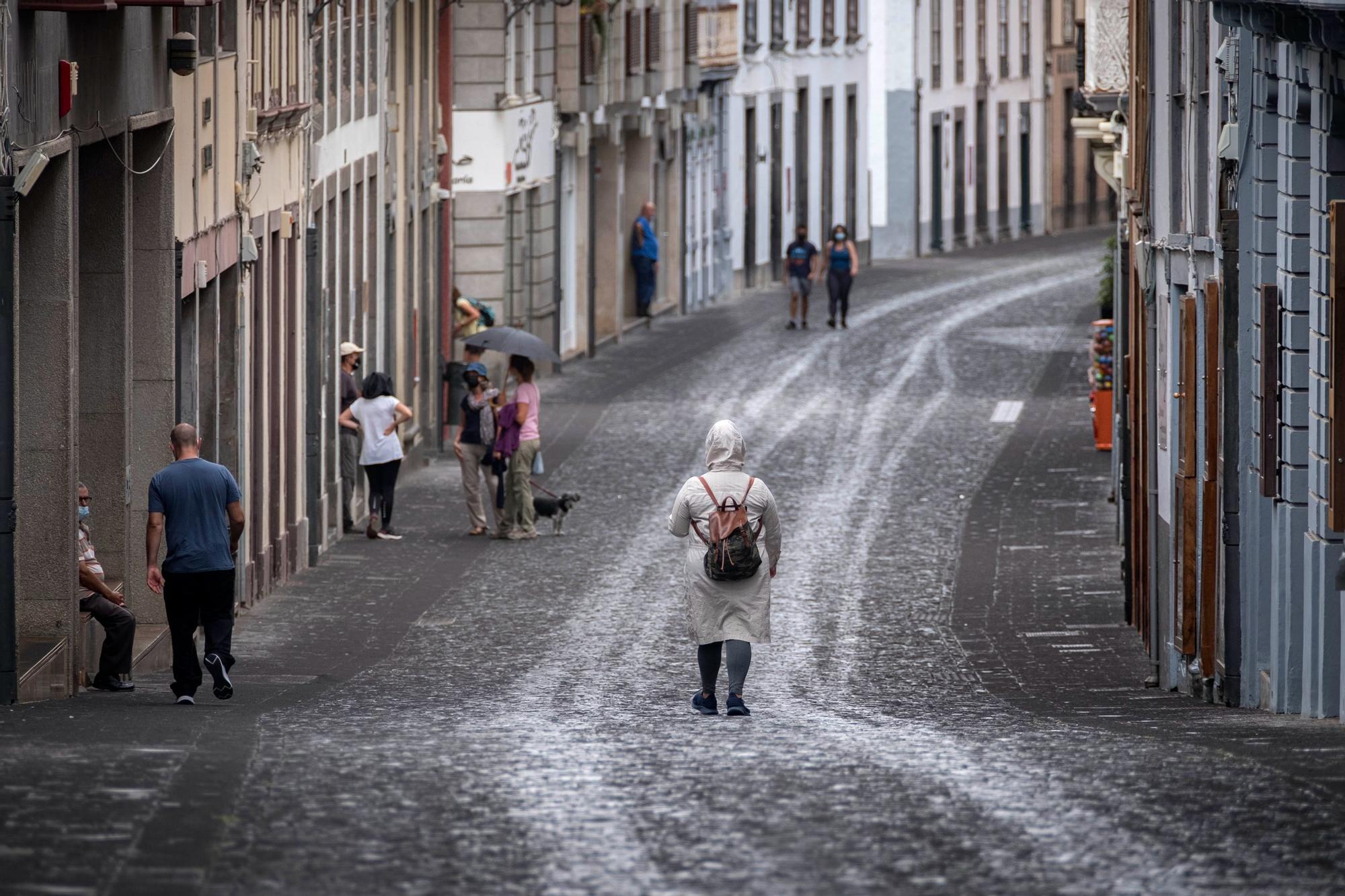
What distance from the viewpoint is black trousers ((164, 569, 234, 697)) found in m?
13.3

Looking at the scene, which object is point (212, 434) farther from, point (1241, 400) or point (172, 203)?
point (1241, 400)

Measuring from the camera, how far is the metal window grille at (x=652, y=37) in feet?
143

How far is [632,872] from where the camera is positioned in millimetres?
7602

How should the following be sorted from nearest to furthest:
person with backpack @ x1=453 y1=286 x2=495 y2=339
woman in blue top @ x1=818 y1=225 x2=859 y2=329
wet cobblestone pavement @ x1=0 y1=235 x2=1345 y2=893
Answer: wet cobblestone pavement @ x1=0 y1=235 x2=1345 y2=893 < person with backpack @ x1=453 y1=286 x2=495 y2=339 < woman in blue top @ x1=818 y1=225 x2=859 y2=329

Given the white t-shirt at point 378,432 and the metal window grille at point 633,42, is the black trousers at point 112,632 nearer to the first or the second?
the white t-shirt at point 378,432

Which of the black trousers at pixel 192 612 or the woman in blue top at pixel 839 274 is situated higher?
the woman in blue top at pixel 839 274

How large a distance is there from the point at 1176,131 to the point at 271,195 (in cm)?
745

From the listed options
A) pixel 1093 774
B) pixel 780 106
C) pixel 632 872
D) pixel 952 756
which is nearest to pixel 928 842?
pixel 632 872

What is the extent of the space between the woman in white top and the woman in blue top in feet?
60.7

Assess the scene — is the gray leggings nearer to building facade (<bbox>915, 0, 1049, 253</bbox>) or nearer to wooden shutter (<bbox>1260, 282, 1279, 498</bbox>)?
wooden shutter (<bbox>1260, 282, 1279, 498</bbox>)

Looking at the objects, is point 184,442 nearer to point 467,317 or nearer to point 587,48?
point 467,317

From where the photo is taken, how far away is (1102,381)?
92.0 ft

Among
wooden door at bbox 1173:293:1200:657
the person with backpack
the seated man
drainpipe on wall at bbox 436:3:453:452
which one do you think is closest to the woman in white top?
drainpipe on wall at bbox 436:3:453:452

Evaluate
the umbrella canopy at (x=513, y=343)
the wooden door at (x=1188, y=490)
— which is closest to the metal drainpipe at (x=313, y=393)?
the umbrella canopy at (x=513, y=343)
